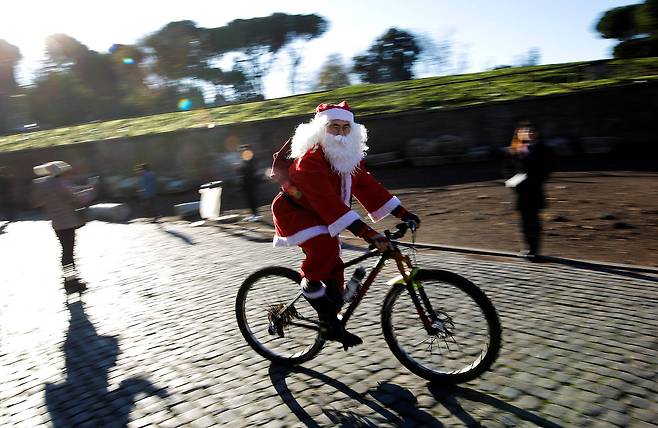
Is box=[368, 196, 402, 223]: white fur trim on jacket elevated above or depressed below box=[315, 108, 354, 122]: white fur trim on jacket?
below

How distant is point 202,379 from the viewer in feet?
13.3

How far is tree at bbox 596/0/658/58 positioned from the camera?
29.0m

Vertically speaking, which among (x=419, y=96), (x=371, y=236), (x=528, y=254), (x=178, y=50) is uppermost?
(x=178, y=50)

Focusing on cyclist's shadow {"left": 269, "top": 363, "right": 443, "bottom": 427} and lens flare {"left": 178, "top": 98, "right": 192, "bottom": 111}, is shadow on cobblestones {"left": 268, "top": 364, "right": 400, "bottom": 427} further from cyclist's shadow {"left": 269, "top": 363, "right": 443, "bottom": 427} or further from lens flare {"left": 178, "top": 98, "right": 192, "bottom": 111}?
lens flare {"left": 178, "top": 98, "right": 192, "bottom": 111}

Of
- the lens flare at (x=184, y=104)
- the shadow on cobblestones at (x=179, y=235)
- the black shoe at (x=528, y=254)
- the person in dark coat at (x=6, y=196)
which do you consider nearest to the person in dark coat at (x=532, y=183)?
the black shoe at (x=528, y=254)

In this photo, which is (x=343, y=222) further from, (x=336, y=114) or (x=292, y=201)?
(x=336, y=114)

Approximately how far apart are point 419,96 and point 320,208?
2193cm

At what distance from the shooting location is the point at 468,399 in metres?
3.40

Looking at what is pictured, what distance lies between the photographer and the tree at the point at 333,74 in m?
60.0

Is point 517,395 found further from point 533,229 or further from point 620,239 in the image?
point 620,239

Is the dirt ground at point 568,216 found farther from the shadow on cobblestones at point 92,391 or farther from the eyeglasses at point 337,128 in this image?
the shadow on cobblestones at point 92,391

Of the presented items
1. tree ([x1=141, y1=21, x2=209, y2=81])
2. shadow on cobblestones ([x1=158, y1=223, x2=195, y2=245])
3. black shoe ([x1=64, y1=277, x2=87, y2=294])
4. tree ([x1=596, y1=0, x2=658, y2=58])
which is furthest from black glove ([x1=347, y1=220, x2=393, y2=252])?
tree ([x1=141, y1=21, x2=209, y2=81])

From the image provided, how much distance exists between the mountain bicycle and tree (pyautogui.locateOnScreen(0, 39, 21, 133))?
62.3 metres

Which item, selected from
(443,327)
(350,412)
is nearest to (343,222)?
(443,327)
